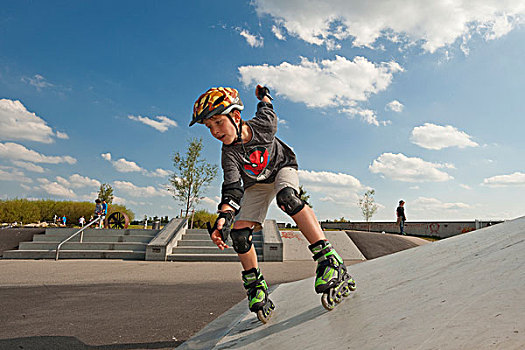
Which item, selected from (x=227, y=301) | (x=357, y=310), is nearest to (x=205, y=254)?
(x=227, y=301)

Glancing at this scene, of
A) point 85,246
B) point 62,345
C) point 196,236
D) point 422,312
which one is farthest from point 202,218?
point 422,312

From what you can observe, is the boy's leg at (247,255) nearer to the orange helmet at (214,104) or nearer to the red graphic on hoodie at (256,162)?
the red graphic on hoodie at (256,162)

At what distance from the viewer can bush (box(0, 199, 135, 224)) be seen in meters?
20.9

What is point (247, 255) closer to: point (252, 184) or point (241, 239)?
point (241, 239)

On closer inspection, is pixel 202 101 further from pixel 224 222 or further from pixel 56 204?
pixel 56 204

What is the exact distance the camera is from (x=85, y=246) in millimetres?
11195

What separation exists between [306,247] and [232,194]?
965 centimetres

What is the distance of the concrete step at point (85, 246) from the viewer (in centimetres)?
1108

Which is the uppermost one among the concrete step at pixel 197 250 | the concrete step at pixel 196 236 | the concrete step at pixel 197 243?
the concrete step at pixel 196 236

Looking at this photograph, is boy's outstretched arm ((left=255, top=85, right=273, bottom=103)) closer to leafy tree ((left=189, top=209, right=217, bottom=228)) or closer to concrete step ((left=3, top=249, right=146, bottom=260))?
concrete step ((left=3, top=249, right=146, bottom=260))

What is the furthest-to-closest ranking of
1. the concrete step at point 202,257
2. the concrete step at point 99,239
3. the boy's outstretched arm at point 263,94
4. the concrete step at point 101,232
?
the concrete step at point 101,232, the concrete step at point 99,239, the concrete step at point 202,257, the boy's outstretched arm at point 263,94

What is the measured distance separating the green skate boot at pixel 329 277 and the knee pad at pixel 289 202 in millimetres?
253

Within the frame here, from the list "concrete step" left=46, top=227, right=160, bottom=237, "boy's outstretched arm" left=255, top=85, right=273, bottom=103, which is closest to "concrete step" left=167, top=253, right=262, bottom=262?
"concrete step" left=46, top=227, right=160, bottom=237

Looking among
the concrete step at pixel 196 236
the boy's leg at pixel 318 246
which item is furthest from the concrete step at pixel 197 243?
the boy's leg at pixel 318 246
